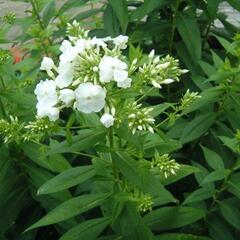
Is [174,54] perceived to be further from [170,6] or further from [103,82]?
[103,82]

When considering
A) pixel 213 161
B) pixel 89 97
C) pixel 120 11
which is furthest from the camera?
pixel 120 11

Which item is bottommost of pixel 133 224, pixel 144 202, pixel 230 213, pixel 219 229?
pixel 219 229

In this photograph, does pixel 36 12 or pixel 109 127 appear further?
pixel 36 12

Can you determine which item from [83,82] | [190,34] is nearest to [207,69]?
[190,34]

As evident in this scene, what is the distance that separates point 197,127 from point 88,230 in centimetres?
66

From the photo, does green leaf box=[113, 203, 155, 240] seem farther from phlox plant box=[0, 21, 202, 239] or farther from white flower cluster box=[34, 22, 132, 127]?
white flower cluster box=[34, 22, 132, 127]

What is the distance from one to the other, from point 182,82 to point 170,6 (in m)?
0.36

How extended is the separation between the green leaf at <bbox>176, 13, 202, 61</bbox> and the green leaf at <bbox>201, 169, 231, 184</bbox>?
24.1 inches

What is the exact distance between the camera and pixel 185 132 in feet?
7.21

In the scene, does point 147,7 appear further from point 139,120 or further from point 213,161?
point 139,120

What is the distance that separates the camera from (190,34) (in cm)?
239

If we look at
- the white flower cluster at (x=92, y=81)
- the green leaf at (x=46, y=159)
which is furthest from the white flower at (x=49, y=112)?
the green leaf at (x=46, y=159)

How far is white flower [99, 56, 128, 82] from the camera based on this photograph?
132cm

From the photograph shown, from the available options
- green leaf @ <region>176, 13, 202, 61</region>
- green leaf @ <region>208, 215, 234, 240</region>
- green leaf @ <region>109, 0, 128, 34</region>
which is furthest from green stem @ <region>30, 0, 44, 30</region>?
green leaf @ <region>208, 215, 234, 240</region>
